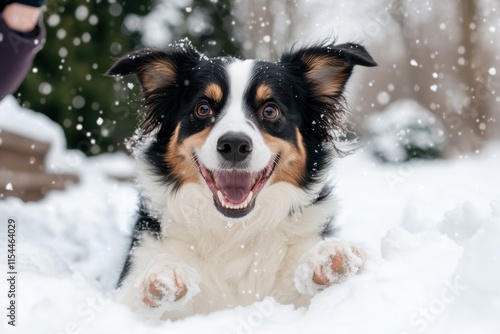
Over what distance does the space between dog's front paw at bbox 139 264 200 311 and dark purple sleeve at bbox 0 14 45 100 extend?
1210mm

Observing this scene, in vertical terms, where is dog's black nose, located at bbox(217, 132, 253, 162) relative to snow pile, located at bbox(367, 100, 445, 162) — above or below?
above

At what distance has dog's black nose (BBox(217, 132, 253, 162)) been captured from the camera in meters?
3.20

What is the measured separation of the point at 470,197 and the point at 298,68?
9.16 ft

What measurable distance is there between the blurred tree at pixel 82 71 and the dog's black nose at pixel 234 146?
243 inches

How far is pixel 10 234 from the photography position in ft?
11.8

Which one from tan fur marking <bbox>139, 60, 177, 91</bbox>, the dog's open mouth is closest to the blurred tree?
tan fur marking <bbox>139, 60, 177, 91</bbox>

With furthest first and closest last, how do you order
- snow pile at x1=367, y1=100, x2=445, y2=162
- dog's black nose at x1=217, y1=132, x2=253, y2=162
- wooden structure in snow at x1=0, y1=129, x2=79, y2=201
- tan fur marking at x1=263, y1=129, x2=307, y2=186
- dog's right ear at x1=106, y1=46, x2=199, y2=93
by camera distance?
1. snow pile at x1=367, y1=100, x2=445, y2=162
2. wooden structure in snow at x1=0, y1=129, x2=79, y2=201
3. dog's right ear at x1=106, y1=46, x2=199, y2=93
4. tan fur marking at x1=263, y1=129, x2=307, y2=186
5. dog's black nose at x1=217, y1=132, x2=253, y2=162

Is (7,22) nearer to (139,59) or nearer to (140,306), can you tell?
(140,306)

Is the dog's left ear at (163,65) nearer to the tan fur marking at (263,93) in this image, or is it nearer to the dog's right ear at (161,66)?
the dog's right ear at (161,66)

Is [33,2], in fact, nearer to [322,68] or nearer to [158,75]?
[158,75]

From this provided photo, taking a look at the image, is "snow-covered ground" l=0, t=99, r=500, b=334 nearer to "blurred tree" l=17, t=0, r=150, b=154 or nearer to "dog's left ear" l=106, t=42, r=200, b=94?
"dog's left ear" l=106, t=42, r=200, b=94

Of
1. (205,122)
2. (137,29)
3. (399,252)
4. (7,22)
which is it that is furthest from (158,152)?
(137,29)

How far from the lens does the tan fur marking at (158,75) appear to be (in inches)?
160

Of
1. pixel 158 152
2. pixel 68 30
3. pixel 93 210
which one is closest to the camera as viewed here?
pixel 158 152
